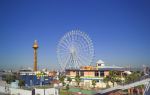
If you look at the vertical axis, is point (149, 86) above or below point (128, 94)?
above

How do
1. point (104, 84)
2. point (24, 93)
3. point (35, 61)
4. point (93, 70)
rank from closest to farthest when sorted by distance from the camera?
point (24, 93), point (104, 84), point (93, 70), point (35, 61)

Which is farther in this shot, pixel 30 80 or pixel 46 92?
pixel 30 80

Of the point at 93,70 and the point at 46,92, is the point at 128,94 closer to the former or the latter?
the point at 46,92

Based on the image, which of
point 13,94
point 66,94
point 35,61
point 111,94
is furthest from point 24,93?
point 35,61

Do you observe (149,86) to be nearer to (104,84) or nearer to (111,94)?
(111,94)

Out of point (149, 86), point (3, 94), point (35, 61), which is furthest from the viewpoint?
point (35, 61)

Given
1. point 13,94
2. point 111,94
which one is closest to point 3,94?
point 13,94

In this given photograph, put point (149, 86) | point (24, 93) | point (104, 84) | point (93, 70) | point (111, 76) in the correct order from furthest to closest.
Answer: point (93, 70), point (104, 84), point (111, 76), point (24, 93), point (149, 86)

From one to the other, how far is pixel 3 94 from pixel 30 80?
75.5 ft

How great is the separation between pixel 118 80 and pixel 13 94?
23.1m

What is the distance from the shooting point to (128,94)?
38094 millimetres

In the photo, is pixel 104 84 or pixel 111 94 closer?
pixel 111 94

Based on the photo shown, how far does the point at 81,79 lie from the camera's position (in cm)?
5838

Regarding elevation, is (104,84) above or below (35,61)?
below
